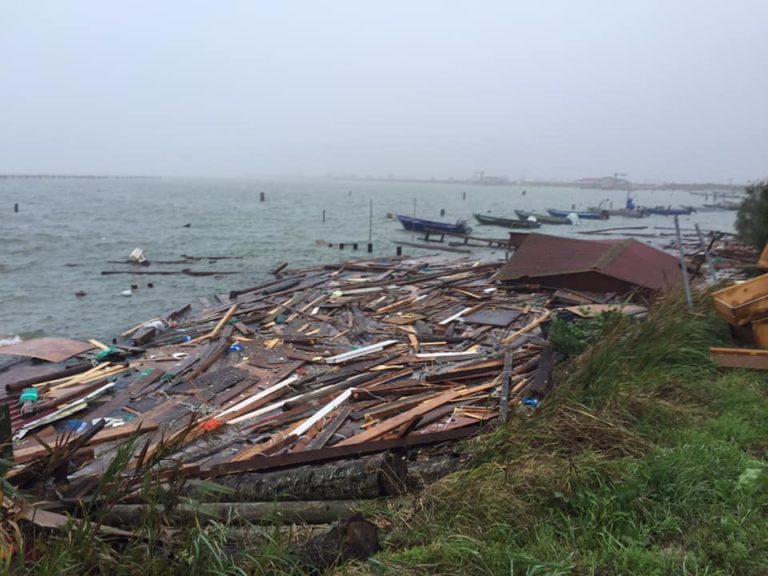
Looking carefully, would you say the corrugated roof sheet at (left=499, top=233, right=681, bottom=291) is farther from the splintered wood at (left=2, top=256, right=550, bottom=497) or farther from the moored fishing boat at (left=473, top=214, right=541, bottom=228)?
the moored fishing boat at (left=473, top=214, right=541, bottom=228)

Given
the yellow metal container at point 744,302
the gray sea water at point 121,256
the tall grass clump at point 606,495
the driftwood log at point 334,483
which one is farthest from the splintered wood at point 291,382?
the gray sea water at point 121,256

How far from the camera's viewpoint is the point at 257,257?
2900 centimetres

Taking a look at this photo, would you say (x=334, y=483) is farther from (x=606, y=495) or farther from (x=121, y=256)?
(x=121, y=256)

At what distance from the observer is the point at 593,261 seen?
514 inches

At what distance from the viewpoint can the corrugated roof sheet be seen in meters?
12.6

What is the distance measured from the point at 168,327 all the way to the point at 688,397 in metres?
12.4

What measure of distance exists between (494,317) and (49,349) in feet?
35.0

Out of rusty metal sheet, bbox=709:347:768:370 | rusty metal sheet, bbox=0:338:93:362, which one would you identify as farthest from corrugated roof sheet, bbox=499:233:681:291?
rusty metal sheet, bbox=0:338:93:362

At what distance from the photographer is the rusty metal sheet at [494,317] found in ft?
36.7

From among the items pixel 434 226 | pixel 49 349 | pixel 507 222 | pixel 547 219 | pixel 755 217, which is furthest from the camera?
pixel 547 219

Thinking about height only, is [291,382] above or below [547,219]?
below

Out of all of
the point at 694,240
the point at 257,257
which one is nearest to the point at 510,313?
the point at 257,257

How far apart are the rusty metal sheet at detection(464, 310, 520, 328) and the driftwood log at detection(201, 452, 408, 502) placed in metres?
7.31

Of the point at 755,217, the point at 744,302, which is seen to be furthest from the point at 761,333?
the point at 755,217
